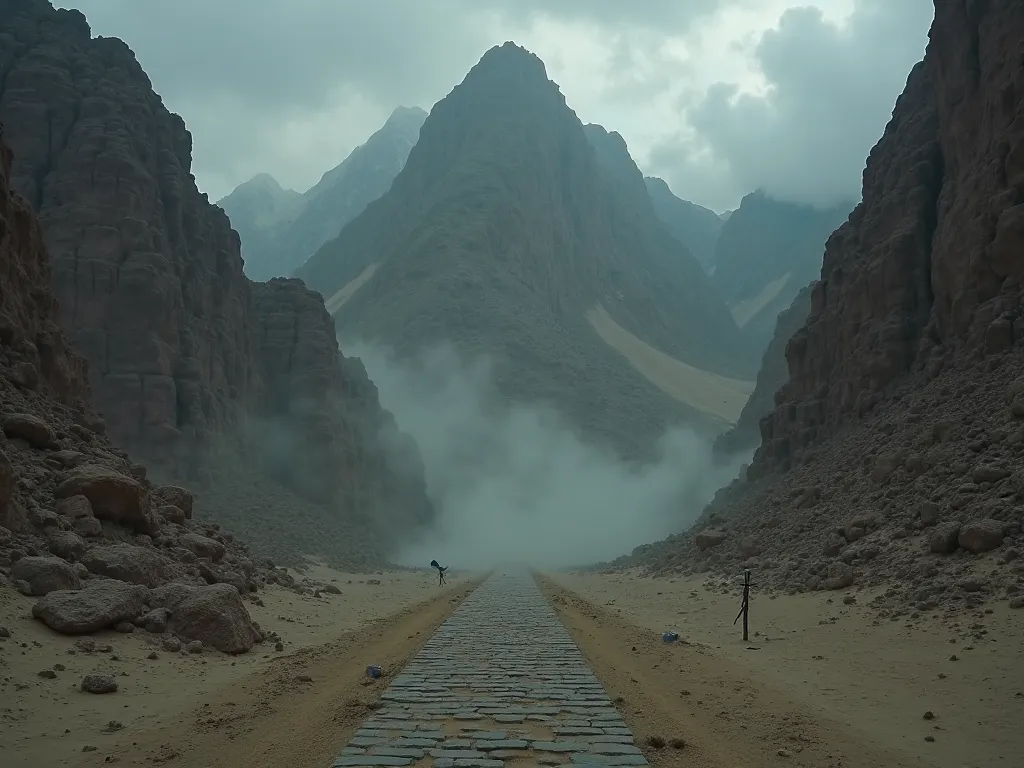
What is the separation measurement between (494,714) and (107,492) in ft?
29.8

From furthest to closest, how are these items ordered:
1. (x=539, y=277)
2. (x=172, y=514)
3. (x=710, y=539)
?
(x=539, y=277)
(x=710, y=539)
(x=172, y=514)

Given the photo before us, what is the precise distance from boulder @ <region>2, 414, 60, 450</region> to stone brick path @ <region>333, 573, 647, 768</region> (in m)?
8.17

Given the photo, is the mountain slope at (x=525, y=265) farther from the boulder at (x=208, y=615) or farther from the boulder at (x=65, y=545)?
the boulder at (x=65, y=545)

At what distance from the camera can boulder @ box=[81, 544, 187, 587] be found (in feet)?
38.0

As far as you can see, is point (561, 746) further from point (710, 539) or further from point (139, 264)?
point (139, 264)

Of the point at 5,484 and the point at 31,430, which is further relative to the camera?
the point at 31,430

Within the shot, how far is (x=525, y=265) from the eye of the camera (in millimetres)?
128750

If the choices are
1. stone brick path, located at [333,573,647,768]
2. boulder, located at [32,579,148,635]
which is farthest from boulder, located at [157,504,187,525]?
stone brick path, located at [333,573,647,768]

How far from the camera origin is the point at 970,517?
1369 centimetres

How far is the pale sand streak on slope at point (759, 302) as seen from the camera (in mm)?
191250

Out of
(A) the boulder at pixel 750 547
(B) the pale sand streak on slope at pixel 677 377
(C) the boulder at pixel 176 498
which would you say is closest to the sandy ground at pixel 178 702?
(C) the boulder at pixel 176 498

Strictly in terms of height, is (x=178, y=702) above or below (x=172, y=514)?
below

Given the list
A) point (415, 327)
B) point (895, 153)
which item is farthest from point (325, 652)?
point (415, 327)

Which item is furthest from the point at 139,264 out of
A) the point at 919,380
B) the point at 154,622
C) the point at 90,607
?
the point at 919,380
